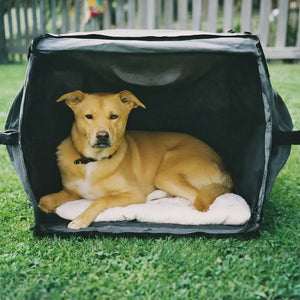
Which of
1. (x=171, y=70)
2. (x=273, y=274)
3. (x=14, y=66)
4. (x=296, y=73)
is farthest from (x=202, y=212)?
(x=14, y=66)

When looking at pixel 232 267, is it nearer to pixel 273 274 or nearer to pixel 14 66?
pixel 273 274

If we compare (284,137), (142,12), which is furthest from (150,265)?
(142,12)

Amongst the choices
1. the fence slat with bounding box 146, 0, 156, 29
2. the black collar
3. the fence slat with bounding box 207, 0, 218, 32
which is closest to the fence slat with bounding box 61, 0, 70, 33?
the fence slat with bounding box 146, 0, 156, 29

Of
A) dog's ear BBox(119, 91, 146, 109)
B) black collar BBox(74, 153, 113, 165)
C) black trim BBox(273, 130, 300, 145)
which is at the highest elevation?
dog's ear BBox(119, 91, 146, 109)

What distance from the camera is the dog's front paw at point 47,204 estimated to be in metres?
3.27

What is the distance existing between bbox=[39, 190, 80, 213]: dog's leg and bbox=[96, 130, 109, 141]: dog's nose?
67cm

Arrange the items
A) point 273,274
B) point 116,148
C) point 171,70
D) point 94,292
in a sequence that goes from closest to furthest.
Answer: point 94,292, point 273,274, point 171,70, point 116,148

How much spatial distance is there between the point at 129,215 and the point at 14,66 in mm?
8686

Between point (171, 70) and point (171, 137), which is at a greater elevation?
point (171, 70)

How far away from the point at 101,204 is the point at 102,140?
20.1 inches

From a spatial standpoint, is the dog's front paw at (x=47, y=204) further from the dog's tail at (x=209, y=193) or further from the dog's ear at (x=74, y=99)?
the dog's tail at (x=209, y=193)

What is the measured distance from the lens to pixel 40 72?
3.22 meters

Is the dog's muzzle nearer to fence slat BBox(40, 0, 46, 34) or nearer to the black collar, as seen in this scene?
the black collar

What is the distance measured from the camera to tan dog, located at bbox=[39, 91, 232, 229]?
332 centimetres
